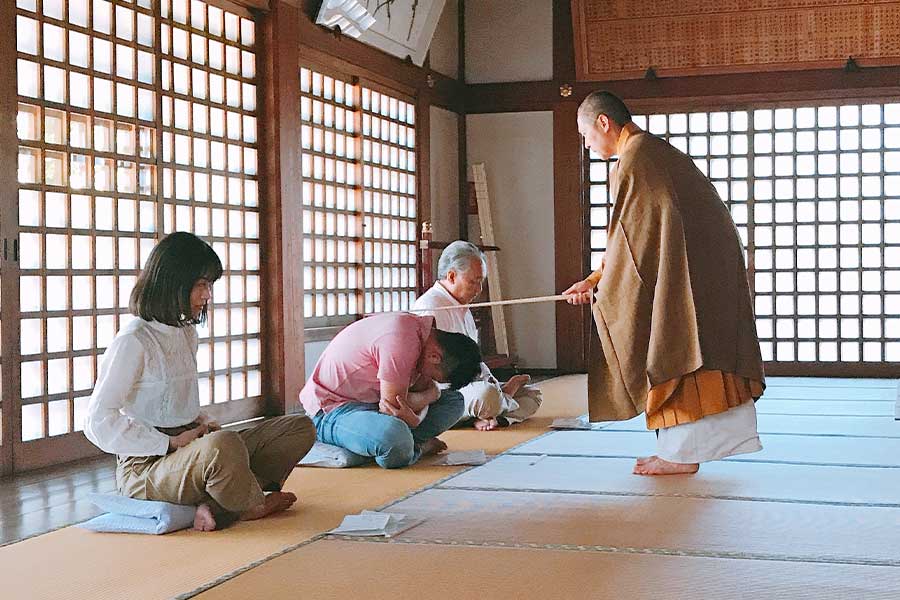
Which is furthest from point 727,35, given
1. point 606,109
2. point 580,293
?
point 580,293

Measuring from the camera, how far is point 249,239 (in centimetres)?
628

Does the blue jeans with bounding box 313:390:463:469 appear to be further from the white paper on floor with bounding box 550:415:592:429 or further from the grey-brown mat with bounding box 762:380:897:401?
the grey-brown mat with bounding box 762:380:897:401

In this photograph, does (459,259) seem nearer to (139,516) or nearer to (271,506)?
(271,506)

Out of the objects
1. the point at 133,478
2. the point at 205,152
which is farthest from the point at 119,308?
the point at 133,478

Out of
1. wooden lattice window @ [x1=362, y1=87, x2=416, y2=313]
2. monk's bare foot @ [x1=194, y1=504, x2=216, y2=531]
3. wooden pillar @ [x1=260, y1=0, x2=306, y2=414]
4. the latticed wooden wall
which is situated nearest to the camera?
A: monk's bare foot @ [x1=194, y1=504, x2=216, y2=531]

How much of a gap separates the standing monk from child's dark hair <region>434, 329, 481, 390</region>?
48cm

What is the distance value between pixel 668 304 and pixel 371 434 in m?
1.17

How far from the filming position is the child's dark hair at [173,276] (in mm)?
3230

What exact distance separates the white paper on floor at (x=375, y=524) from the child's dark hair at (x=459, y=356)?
0.88 m

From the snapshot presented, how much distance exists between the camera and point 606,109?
14.4ft

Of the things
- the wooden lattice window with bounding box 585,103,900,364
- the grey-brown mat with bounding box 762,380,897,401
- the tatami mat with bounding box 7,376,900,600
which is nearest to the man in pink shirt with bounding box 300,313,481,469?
the tatami mat with bounding box 7,376,900,600

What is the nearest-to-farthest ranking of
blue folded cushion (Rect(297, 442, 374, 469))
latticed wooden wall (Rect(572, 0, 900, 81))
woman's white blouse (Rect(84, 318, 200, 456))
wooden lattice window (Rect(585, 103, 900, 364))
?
woman's white blouse (Rect(84, 318, 200, 456)), blue folded cushion (Rect(297, 442, 374, 469)), latticed wooden wall (Rect(572, 0, 900, 81)), wooden lattice window (Rect(585, 103, 900, 364))

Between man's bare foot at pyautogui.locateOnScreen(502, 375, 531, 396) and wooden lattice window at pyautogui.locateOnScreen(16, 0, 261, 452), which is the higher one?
wooden lattice window at pyautogui.locateOnScreen(16, 0, 261, 452)

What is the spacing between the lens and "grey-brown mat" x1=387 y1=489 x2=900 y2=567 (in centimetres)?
302
